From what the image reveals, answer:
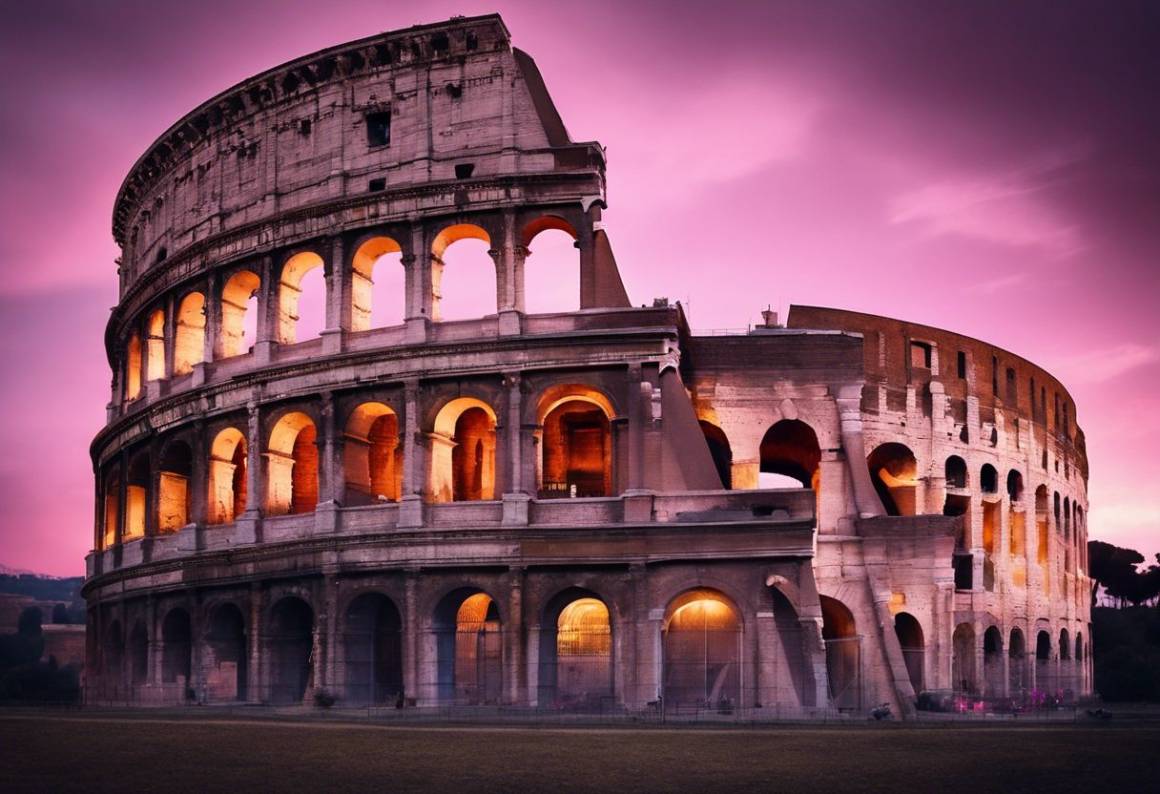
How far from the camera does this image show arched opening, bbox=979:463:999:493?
49.4 m

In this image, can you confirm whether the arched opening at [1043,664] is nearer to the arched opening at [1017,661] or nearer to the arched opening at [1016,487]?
the arched opening at [1017,661]

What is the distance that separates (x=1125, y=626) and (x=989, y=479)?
30.9 meters

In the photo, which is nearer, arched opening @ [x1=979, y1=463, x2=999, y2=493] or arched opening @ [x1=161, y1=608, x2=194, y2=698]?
arched opening @ [x1=161, y1=608, x2=194, y2=698]

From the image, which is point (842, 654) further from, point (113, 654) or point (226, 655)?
point (113, 654)

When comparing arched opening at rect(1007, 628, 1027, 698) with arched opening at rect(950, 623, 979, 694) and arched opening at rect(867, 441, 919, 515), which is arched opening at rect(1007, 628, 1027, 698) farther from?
arched opening at rect(867, 441, 919, 515)

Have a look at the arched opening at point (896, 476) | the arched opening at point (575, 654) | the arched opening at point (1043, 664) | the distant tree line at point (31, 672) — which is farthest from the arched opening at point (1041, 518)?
the distant tree line at point (31, 672)

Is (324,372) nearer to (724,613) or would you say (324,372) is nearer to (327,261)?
(327,261)

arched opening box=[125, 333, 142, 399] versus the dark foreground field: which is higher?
arched opening box=[125, 333, 142, 399]

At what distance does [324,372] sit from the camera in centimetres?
3688

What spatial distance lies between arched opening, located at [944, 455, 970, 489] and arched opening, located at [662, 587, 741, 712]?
1724cm

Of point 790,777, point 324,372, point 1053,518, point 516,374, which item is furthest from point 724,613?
point 1053,518

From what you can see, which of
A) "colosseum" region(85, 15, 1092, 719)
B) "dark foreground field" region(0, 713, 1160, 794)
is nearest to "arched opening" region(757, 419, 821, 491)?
"colosseum" region(85, 15, 1092, 719)

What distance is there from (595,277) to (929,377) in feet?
54.4

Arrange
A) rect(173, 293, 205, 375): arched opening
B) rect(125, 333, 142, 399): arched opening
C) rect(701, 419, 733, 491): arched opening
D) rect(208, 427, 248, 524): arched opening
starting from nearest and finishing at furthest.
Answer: rect(701, 419, 733, 491): arched opening < rect(208, 427, 248, 524): arched opening < rect(173, 293, 205, 375): arched opening < rect(125, 333, 142, 399): arched opening
